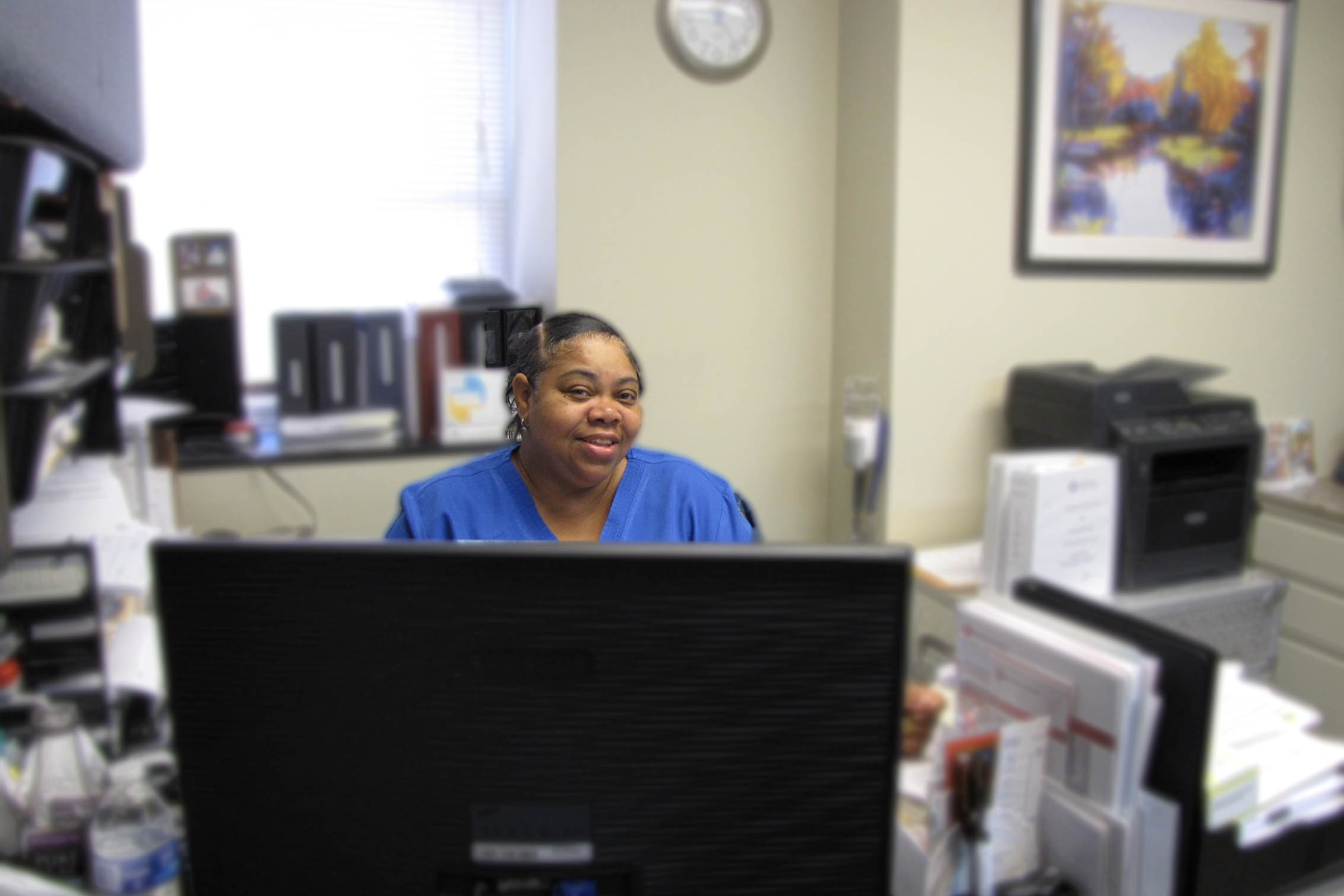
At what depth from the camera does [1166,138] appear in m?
2.49

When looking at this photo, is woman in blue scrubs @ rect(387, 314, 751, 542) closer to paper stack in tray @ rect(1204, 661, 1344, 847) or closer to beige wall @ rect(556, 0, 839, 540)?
paper stack in tray @ rect(1204, 661, 1344, 847)

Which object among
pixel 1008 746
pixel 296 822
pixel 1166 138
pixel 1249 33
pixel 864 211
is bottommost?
pixel 1008 746

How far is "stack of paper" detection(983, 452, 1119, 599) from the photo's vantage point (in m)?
1.80

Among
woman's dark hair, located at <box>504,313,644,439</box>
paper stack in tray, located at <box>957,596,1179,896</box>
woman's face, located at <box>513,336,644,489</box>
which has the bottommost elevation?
paper stack in tray, located at <box>957,596,1179,896</box>

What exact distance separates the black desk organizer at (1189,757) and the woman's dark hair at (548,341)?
0.62 m

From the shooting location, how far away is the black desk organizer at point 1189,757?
33.2 inches

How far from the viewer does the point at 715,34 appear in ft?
7.66

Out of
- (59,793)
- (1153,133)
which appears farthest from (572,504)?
(1153,133)

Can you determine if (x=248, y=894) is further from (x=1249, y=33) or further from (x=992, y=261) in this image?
(x=1249, y=33)

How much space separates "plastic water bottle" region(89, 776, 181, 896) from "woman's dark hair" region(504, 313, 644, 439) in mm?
749

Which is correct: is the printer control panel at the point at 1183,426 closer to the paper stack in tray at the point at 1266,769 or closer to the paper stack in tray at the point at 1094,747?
the paper stack in tray at the point at 1266,769

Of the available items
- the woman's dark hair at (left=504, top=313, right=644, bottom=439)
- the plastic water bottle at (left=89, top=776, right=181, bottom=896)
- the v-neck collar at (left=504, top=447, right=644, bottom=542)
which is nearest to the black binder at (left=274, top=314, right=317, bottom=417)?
the plastic water bottle at (left=89, top=776, right=181, bottom=896)

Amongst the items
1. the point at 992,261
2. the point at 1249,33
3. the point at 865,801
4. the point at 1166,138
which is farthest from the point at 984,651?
the point at 1249,33

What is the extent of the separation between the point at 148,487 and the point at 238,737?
5.93 feet
